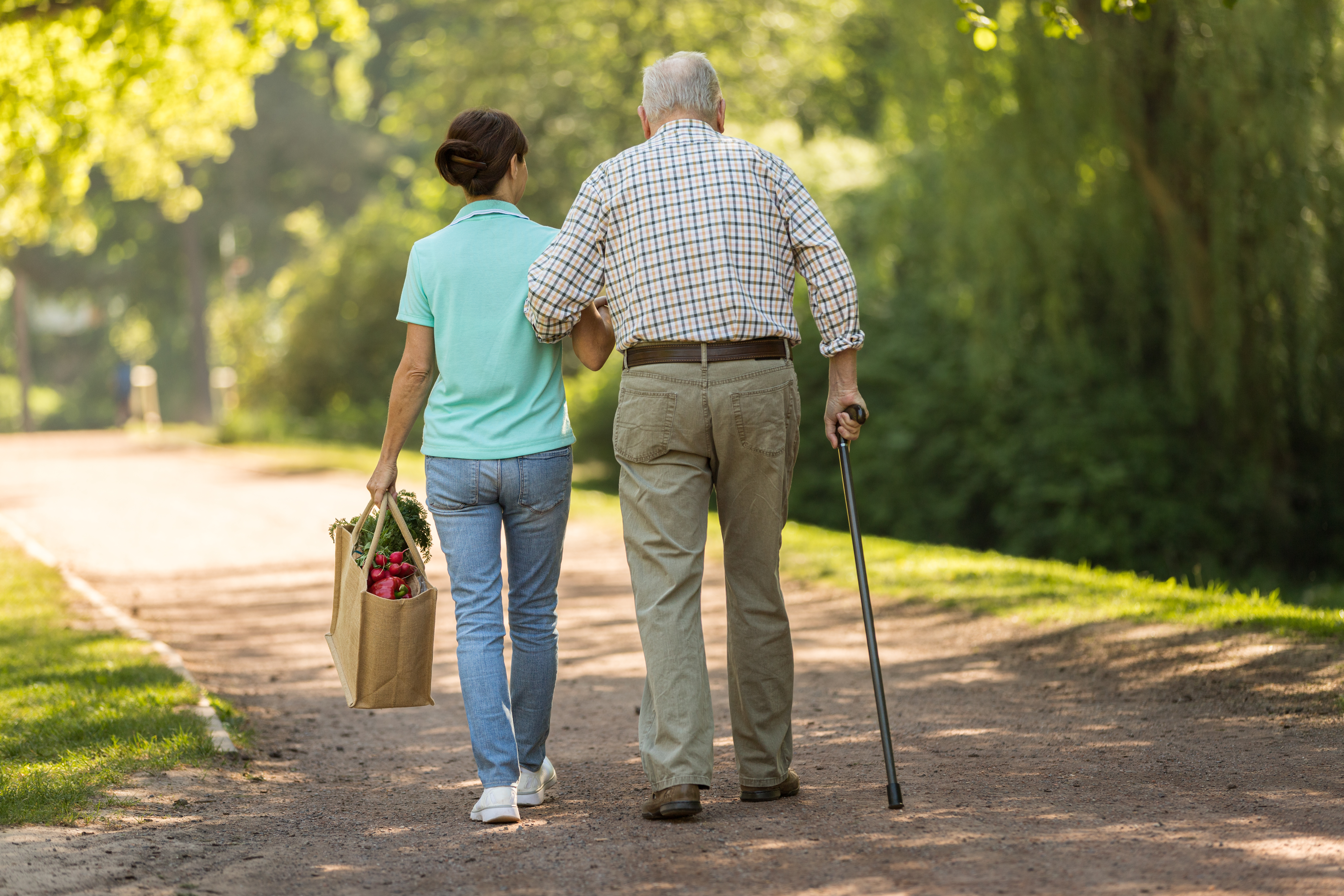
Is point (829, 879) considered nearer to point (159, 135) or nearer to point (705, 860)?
point (705, 860)

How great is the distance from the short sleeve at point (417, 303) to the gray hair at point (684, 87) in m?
0.87

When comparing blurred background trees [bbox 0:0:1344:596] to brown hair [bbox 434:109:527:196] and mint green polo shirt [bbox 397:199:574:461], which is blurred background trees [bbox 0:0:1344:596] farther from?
mint green polo shirt [bbox 397:199:574:461]

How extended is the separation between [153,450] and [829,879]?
21.8 metres

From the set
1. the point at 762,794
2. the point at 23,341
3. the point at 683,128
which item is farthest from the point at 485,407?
the point at 23,341

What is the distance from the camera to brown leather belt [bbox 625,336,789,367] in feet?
13.1

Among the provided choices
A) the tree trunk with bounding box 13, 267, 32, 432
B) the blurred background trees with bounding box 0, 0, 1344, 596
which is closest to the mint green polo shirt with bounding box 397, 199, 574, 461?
the blurred background trees with bounding box 0, 0, 1344, 596

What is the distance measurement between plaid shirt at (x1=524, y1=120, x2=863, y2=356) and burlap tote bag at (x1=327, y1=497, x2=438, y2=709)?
855 millimetres

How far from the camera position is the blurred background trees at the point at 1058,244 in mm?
11328

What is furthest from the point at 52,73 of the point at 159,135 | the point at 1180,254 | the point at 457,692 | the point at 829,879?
the point at 829,879

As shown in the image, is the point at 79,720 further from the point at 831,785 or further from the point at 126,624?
the point at 831,785

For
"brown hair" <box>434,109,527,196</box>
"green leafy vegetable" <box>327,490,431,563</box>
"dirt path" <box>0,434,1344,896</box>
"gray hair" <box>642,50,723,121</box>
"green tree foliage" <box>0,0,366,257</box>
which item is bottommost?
"dirt path" <box>0,434,1344,896</box>

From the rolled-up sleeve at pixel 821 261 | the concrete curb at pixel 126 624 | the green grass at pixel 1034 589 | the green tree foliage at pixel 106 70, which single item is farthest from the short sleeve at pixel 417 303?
the green tree foliage at pixel 106 70

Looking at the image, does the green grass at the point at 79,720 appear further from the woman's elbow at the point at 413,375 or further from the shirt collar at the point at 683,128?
the shirt collar at the point at 683,128

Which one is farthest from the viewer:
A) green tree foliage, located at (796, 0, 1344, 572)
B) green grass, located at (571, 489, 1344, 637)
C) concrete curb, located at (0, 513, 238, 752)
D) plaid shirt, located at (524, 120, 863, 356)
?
green tree foliage, located at (796, 0, 1344, 572)
